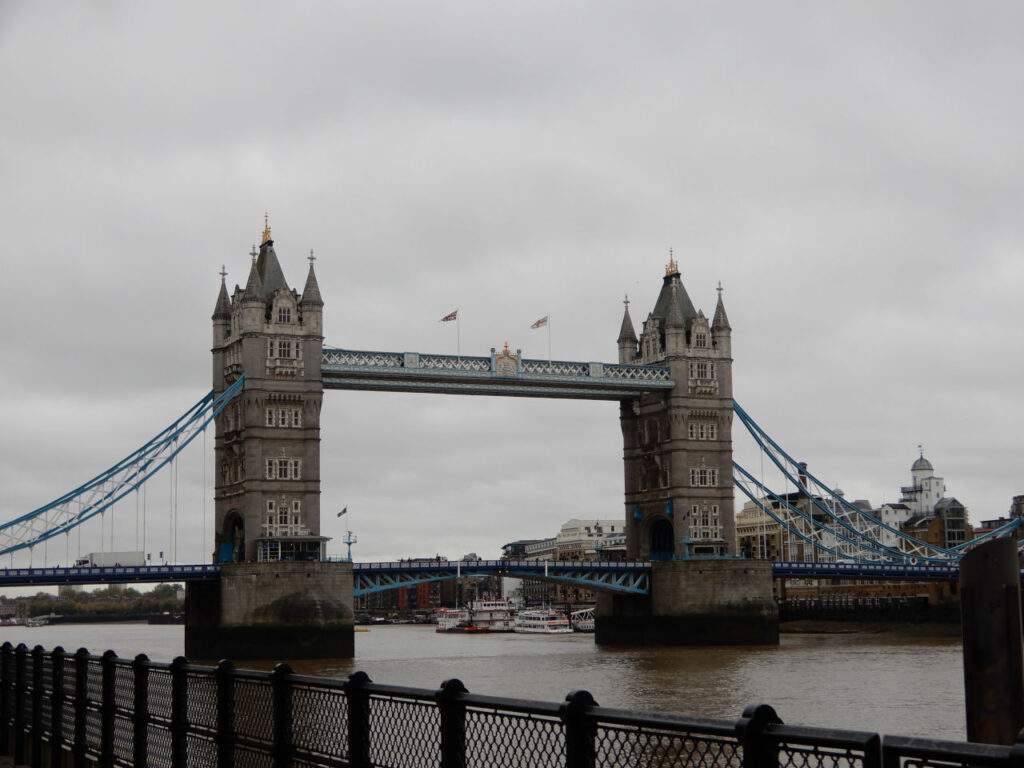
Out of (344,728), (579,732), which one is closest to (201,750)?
(344,728)

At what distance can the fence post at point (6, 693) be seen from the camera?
16.7 meters

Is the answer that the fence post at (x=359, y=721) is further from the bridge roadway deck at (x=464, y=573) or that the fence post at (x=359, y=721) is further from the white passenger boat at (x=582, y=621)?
the white passenger boat at (x=582, y=621)

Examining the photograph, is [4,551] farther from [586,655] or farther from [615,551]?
[615,551]

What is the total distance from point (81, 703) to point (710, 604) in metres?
62.1

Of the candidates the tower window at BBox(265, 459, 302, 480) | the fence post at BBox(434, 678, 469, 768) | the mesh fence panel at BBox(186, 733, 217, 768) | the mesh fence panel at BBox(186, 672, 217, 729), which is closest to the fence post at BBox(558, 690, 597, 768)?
the fence post at BBox(434, 678, 469, 768)

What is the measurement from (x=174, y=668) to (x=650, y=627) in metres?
65.5

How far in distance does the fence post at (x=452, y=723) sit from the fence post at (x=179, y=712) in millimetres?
4021

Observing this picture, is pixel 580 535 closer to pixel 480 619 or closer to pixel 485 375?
pixel 480 619

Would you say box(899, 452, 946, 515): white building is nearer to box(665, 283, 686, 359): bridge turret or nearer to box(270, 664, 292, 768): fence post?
box(665, 283, 686, 359): bridge turret

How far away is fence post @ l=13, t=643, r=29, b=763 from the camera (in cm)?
1574

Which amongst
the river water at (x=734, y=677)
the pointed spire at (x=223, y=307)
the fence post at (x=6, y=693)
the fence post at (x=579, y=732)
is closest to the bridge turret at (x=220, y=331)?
the pointed spire at (x=223, y=307)

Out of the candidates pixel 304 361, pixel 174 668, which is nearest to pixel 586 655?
pixel 304 361

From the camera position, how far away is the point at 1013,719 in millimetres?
7734

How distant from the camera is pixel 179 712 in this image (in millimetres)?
10578
